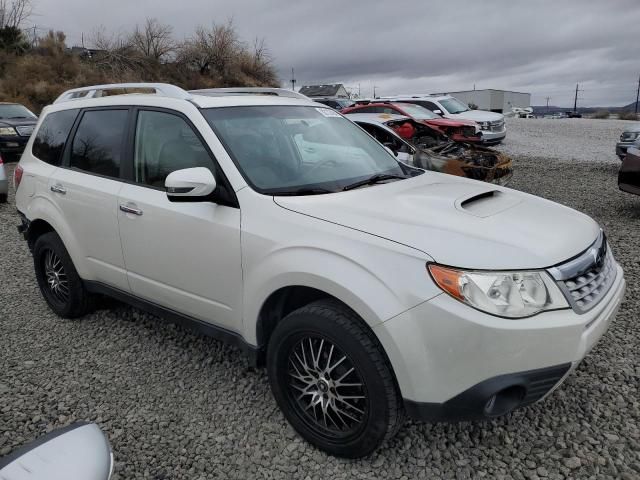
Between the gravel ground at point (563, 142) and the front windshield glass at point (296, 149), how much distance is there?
38.5 ft

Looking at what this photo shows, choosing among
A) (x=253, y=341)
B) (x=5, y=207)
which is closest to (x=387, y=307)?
(x=253, y=341)

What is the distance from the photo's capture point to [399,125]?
1034 cm

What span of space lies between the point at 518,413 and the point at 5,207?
28.4ft

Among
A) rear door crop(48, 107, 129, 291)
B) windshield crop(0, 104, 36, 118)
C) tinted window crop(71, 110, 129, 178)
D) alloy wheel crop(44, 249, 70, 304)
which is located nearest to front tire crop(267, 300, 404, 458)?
rear door crop(48, 107, 129, 291)

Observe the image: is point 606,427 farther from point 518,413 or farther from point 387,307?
point 387,307

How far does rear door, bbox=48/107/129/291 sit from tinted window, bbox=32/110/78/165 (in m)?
0.12

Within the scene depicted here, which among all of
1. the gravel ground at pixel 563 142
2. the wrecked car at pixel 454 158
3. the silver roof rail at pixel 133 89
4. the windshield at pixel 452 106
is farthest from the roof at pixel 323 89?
the silver roof rail at pixel 133 89

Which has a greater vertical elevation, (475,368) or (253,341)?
(475,368)

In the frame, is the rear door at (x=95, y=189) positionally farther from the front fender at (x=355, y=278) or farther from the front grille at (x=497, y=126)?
the front grille at (x=497, y=126)

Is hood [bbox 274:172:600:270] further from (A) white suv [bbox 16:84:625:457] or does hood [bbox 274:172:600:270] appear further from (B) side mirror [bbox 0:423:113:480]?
(B) side mirror [bbox 0:423:113:480]

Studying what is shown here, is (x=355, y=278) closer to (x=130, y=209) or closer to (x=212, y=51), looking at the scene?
(x=130, y=209)

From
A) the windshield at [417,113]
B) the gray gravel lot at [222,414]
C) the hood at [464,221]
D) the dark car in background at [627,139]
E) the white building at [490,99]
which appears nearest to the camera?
the hood at [464,221]

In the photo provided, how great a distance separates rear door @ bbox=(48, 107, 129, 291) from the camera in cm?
327

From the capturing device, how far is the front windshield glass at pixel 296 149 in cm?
274
